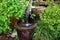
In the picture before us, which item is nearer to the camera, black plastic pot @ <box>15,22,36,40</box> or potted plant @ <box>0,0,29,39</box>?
potted plant @ <box>0,0,29,39</box>

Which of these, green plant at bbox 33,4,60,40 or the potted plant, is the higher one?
the potted plant

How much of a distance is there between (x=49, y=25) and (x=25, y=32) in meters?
0.42

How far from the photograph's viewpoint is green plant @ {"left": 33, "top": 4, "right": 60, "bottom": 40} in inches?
105

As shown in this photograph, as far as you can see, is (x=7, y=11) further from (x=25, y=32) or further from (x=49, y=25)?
(x=49, y=25)

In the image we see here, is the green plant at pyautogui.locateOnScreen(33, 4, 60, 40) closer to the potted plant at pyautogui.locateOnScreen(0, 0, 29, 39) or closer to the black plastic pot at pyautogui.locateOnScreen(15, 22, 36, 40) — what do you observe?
the black plastic pot at pyautogui.locateOnScreen(15, 22, 36, 40)

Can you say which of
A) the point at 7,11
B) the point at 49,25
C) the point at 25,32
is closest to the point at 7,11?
the point at 7,11

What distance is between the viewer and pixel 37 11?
10.3ft

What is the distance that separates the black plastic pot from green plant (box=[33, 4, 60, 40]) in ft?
0.34

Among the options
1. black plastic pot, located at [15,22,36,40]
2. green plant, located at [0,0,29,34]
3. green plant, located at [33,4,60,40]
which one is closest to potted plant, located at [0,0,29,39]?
green plant, located at [0,0,29,34]

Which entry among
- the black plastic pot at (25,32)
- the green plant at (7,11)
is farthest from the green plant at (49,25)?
the green plant at (7,11)

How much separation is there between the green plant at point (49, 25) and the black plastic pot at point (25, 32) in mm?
102

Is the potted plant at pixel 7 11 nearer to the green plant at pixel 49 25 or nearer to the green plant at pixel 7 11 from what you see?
the green plant at pixel 7 11

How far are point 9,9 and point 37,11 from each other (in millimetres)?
720

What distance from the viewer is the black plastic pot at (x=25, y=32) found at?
9.08 feet
